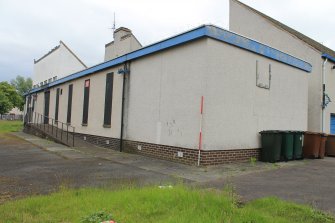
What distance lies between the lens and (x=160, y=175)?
8.75m

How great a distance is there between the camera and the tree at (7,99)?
6712 centimetres

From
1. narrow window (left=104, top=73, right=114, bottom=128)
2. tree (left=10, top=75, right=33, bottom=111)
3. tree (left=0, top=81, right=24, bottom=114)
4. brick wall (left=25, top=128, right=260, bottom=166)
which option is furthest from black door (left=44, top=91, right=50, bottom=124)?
tree (left=10, top=75, right=33, bottom=111)

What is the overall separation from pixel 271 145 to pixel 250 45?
3767 millimetres

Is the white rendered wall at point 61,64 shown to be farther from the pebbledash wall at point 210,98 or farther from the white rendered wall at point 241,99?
the white rendered wall at point 241,99

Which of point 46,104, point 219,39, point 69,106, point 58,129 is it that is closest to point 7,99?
point 46,104

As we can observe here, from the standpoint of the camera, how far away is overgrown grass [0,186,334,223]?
4.63m

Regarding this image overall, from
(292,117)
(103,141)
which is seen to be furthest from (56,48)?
(292,117)

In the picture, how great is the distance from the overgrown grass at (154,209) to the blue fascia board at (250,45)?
19.9 ft

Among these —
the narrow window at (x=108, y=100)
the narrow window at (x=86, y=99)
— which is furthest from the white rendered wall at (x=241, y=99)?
the narrow window at (x=86, y=99)

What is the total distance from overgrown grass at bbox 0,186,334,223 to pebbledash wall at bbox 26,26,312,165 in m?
4.80

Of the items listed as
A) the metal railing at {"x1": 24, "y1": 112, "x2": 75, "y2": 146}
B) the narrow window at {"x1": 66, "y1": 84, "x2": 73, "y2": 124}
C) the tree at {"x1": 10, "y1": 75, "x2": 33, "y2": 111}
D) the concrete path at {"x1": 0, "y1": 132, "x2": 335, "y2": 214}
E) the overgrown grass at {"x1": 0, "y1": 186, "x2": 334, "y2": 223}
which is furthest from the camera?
the tree at {"x1": 10, "y1": 75, "x2": 33, "y2": 111}

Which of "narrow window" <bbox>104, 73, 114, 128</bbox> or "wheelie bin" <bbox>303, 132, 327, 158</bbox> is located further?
"narrow window" <bbox>104, 73, 114, 128</bbox>

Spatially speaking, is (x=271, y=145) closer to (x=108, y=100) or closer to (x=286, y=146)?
(x=286, y=146)

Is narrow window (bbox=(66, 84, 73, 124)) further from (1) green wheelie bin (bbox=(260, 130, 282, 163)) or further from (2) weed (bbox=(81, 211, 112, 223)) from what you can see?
(2) weed (bbox=(81, 211, 112, 223))
